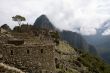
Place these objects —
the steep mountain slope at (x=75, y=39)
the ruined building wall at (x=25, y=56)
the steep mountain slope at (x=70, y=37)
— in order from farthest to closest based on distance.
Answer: the steep mountain slope at (x=75, y=39), the steep mountain slope at (x=70, y=37), the ruined building wall at (x=25, y=56)

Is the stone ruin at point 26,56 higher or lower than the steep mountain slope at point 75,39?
lower

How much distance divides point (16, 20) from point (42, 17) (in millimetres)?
43649

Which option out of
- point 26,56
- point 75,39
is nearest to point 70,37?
point 75,39

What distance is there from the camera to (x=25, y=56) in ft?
113

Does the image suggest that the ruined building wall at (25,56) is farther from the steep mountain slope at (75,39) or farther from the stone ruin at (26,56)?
the steep mountain slope at (75,39)

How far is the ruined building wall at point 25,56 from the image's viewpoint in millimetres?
34156

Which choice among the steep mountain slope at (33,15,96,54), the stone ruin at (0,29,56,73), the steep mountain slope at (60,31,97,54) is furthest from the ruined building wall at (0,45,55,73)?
the steep mountain slope at (60,31,97,54)

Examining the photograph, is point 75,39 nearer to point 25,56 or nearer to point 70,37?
point 70,37

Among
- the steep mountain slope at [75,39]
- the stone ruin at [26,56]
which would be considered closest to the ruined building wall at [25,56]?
the stone ruin at [26,56]

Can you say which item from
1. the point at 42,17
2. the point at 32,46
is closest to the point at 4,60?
the point at 32,46

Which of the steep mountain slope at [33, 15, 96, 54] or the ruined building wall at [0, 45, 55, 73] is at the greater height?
the steep mountain slope at [33, 15, 96, 54]

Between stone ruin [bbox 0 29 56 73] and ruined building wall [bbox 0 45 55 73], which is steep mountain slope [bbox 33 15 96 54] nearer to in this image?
stone ruin [bbox 0 29 56 73]

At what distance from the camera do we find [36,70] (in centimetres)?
3466

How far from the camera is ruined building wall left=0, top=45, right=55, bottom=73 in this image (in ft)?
112
